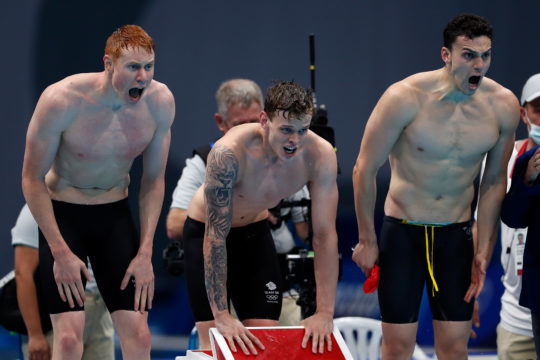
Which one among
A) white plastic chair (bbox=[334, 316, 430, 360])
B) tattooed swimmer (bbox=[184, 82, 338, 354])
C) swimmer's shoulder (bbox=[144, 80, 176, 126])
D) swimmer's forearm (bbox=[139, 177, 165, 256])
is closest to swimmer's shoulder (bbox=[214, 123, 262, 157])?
tattooed swimmer (bbox=[184, 82, 338, 354])

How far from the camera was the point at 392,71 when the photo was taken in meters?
5.62

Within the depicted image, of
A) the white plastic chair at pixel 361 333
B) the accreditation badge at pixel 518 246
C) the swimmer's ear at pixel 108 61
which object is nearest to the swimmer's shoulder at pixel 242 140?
the swimmer's ear at pixel 108 61

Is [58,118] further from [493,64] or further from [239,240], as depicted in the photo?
[493,64]

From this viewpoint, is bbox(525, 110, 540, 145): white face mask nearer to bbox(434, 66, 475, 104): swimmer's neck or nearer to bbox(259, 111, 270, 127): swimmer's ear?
bbox(434, 66, 475, 104): swimmer's neck

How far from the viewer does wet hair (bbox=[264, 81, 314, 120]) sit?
9.99 ft

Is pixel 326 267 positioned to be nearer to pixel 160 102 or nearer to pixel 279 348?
pixel 279 348

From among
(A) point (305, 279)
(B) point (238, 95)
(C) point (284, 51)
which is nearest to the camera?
(A) point (305, 279)

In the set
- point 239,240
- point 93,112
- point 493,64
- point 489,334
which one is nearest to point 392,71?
point 493,64

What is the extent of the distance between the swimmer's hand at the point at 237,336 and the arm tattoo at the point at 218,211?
151 mm

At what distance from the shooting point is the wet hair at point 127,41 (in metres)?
3.18

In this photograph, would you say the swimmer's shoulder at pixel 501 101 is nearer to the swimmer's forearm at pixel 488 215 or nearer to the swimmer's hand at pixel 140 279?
the swimmer's forearm at pixel 488 215

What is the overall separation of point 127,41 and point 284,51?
8.42ft

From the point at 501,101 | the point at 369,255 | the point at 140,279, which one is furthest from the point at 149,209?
the point at 501,101

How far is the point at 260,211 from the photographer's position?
356cm
